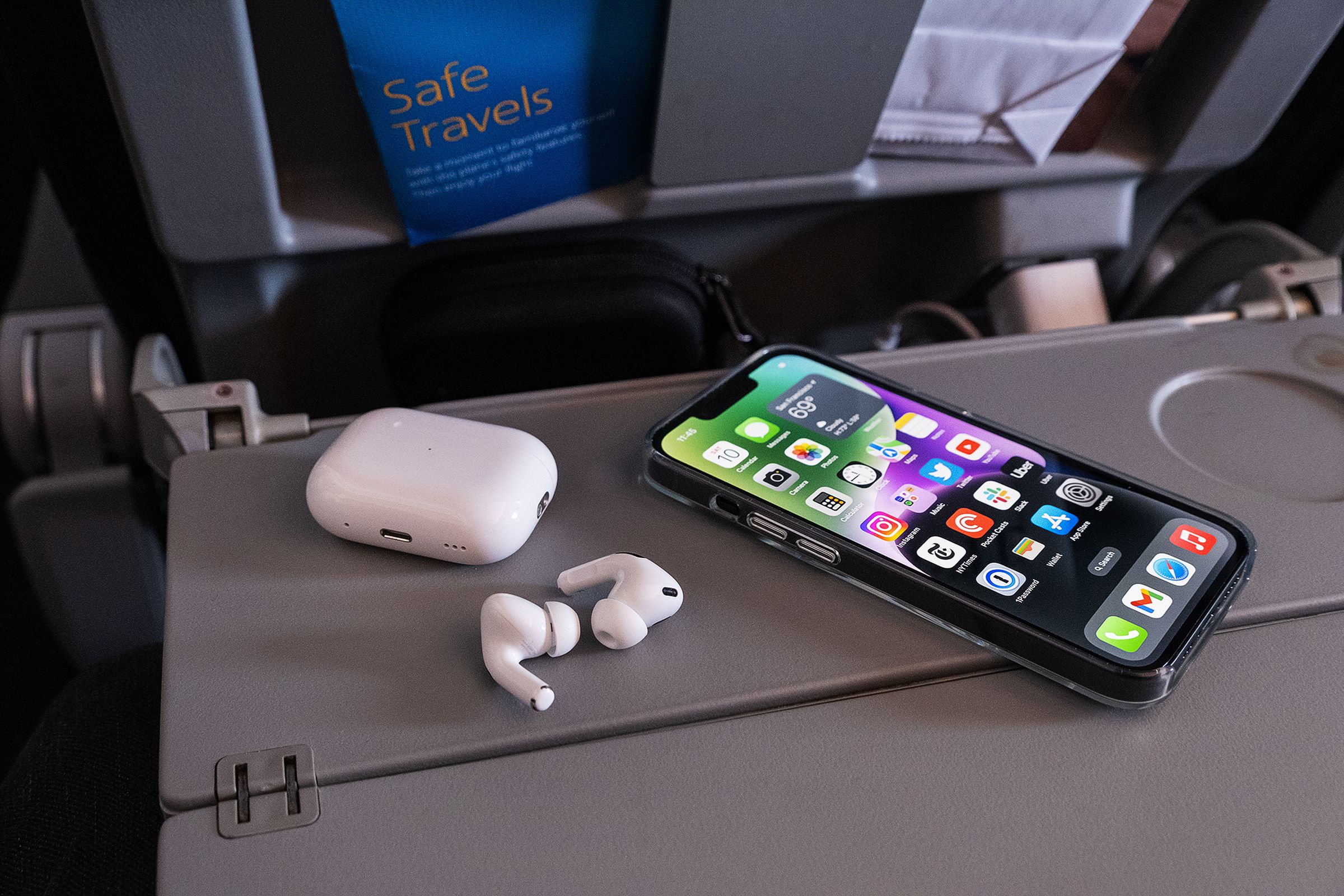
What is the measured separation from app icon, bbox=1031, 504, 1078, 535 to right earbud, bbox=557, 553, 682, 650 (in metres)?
0.19

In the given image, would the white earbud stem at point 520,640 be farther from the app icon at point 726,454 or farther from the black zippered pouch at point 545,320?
the black zippered pouch at point 545,320

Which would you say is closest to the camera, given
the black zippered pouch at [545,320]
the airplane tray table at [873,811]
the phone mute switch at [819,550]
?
the airplane tray table at [873,811]

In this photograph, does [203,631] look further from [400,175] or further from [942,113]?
[942,113]

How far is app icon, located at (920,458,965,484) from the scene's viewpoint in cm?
54

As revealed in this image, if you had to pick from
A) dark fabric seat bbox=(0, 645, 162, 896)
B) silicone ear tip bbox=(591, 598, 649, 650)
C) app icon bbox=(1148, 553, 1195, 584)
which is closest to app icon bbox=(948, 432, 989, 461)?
app icon bbox=(1148, 553, 1195, 584)

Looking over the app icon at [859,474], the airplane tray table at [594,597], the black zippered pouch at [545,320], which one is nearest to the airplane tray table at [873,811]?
the airplane tray table at [594,597]

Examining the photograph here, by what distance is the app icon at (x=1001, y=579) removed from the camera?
0.49 meters

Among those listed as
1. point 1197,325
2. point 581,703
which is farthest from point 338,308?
point 1197,325

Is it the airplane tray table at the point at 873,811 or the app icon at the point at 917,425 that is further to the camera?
the app icon at the point at 917,425

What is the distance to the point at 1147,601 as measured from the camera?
0.48m

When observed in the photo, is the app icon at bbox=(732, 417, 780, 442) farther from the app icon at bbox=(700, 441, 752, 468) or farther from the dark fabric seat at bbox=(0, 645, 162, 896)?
the dark fabric seat at bbox=(0, 645, 162, 896)

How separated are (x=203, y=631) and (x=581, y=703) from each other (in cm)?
18

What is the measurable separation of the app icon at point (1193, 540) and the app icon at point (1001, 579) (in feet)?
0.30

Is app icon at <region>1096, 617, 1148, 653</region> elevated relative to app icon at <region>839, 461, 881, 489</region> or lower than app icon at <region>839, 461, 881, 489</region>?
lower
